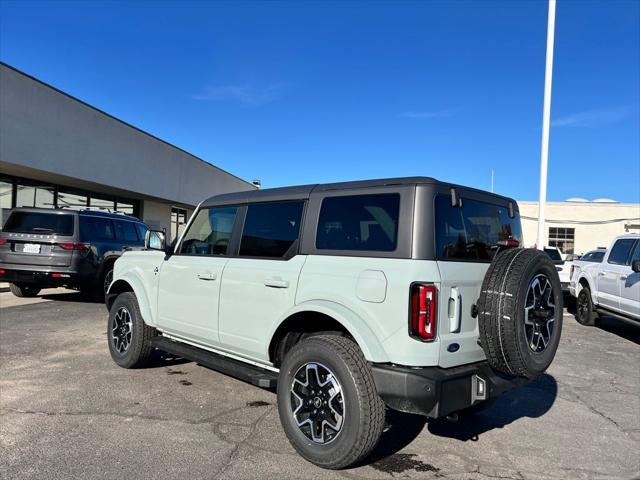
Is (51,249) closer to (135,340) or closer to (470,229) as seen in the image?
(135,340)

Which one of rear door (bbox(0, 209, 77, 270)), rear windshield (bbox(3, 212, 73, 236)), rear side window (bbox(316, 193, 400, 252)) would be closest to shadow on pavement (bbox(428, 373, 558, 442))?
rear side window (bbox(316, 193, 400, 252))

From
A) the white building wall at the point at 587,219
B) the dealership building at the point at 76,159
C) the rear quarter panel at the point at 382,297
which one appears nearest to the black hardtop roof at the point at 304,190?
the rear quarter panel at the point at 382,297

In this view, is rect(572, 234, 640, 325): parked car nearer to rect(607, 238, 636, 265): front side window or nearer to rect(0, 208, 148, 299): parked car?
rect(607, 238, 636, 265): front side window

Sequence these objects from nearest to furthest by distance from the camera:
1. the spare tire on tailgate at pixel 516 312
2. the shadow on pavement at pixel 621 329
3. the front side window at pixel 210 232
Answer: the spare tire on tailgate at pixel 516 312
the front side window at pixel 210 232
the shadow on pavement at pixel 621 329

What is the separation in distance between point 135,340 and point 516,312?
3963mm

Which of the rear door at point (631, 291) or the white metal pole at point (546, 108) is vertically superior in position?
the white metal pole at point (546, 108)

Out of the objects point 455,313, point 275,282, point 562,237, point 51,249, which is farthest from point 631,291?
point 562,237

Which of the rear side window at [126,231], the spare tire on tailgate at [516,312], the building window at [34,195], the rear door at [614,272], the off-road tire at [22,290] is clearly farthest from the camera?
the building window at [34,195]

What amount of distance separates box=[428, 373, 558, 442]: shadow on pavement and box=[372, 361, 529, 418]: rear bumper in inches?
39.5

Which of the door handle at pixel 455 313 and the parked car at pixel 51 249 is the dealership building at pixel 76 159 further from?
the door handle at pixel 455 313

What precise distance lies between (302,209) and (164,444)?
79.7 inches

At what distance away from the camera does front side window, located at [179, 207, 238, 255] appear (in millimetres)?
4530

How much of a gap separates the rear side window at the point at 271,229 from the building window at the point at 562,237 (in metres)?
30.7

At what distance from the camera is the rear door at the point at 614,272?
876 centimetres
